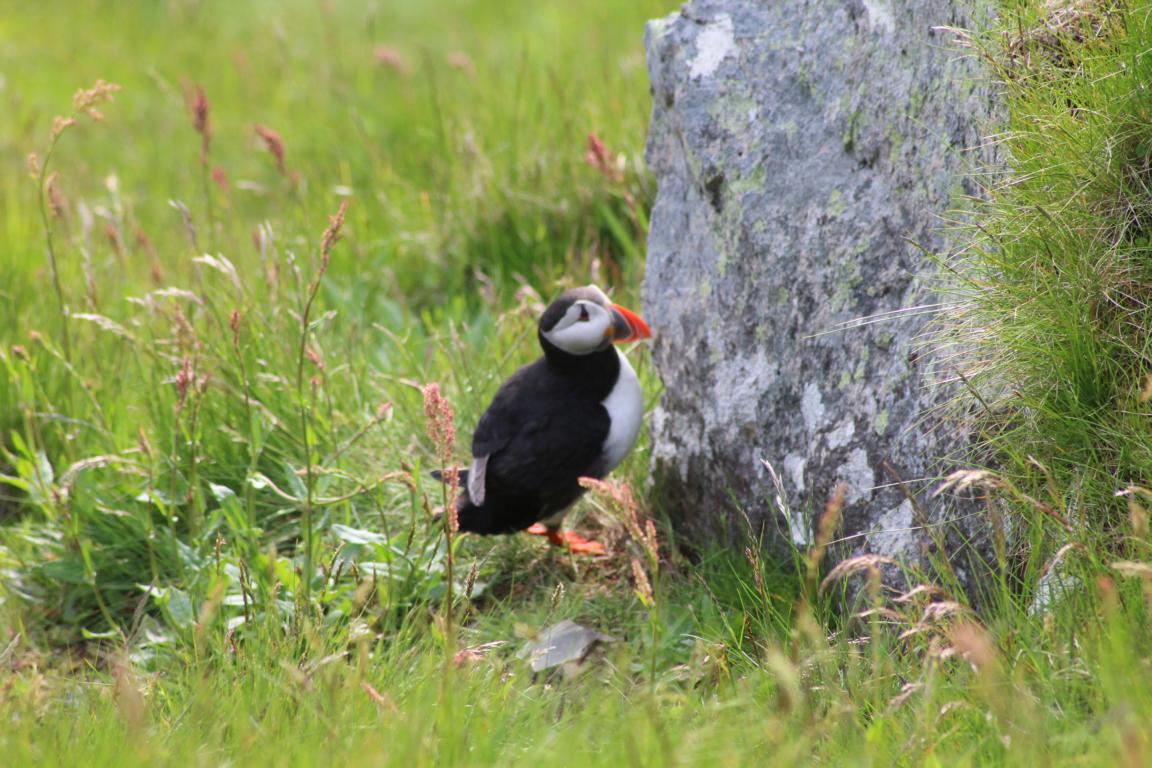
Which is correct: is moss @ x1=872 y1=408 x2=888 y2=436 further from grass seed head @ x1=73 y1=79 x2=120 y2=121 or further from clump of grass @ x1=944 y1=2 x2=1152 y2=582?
grass seed head @ x1=73 y1=79 x2=120 y2=121

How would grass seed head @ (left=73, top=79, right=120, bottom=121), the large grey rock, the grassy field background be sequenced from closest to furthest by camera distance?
the grassy field background
the large grey rock
grass seed head @ (left=73, top=79, right=120, bottom=121)

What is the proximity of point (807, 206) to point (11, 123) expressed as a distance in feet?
21.7

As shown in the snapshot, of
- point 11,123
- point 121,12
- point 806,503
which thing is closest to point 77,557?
point 806,503

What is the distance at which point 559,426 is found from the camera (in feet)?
12.6

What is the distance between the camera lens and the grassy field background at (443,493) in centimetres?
227

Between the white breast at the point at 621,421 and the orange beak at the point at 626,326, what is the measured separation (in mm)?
231

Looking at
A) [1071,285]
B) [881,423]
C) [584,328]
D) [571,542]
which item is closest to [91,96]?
[584,328]

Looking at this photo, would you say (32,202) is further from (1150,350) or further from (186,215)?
(1150,350)

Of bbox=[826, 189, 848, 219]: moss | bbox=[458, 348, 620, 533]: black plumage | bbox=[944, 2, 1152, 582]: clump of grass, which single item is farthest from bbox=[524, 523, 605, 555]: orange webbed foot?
bbox=[944, 2, 1152, 582]: clump of grass

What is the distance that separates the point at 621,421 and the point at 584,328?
339mm

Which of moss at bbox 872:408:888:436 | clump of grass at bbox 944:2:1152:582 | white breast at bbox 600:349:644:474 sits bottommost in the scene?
white breast at bbox 600:349:644:474

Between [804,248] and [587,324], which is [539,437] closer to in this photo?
[587,324]

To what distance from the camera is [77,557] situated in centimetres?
388

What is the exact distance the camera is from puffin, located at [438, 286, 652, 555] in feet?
12.3
